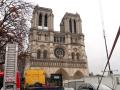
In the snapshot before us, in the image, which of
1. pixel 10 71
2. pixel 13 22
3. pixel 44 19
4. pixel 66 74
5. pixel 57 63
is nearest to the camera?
pixel 10 71

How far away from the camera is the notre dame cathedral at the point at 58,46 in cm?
5171

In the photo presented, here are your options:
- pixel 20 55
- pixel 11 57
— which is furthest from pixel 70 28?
pixel 11 57

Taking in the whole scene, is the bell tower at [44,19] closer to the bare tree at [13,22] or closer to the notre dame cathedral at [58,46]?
the notre dame cathedral at [58,46]

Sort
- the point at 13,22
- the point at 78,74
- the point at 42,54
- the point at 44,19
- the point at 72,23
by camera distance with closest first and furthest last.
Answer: the point at 13,22 < the point at 42,54 < the point at 78,74 < the point at 44,19 < the point at 72,23

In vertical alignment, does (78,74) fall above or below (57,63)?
below

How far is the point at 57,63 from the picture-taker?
52688 millimetres

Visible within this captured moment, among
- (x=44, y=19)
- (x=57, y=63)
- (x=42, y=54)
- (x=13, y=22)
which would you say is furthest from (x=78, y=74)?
(x=13, y=22)

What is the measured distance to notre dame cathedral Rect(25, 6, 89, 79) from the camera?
51.7 metres

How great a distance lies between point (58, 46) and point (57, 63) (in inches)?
204

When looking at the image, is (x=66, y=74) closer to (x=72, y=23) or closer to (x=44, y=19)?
(x=72, y=23)

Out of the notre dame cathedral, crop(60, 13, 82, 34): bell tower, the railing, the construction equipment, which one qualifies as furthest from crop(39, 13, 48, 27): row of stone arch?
the construction equipment

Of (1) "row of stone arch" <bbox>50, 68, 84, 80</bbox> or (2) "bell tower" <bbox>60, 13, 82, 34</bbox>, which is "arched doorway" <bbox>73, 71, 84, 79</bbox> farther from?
(2) "bell tower" <bbox>60, 13, 82, 34</bbox>

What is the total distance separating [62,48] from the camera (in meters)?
56.0

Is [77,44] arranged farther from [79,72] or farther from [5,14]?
[5,14]
